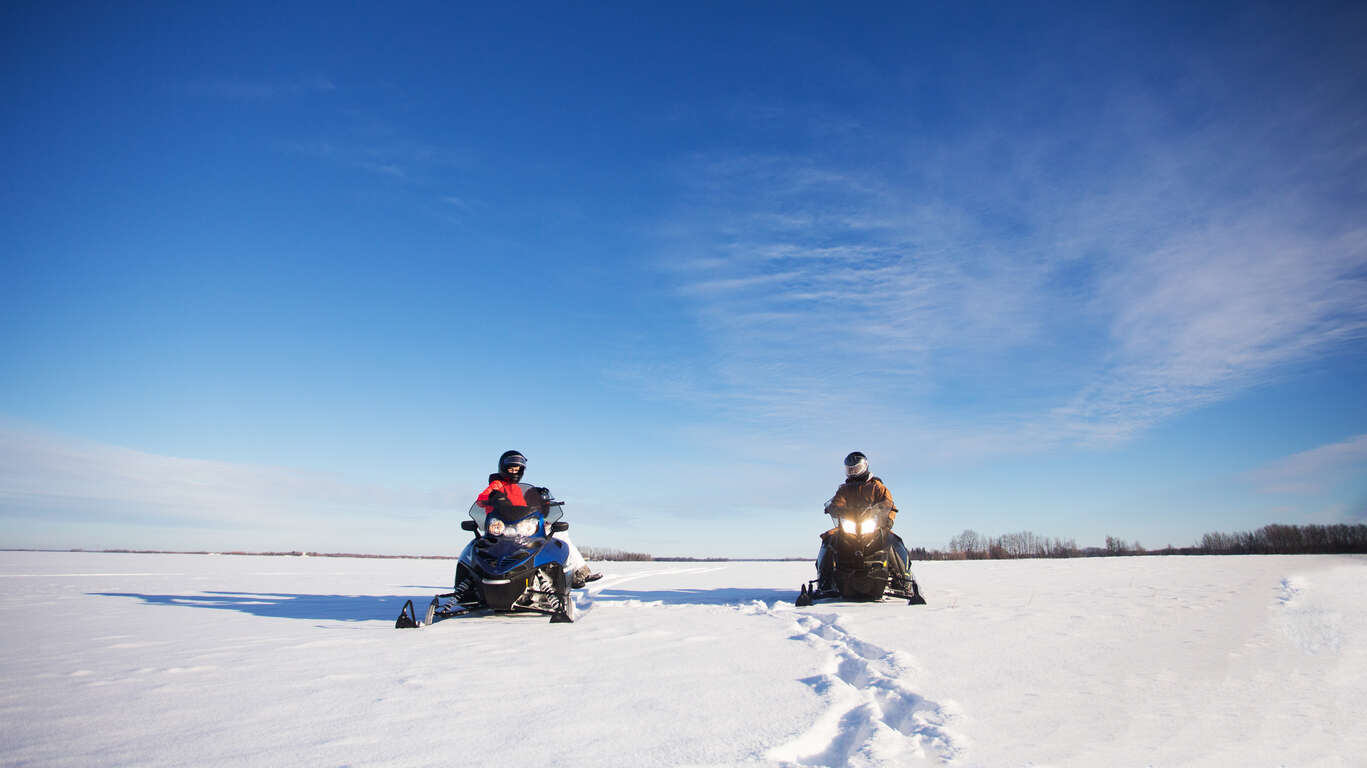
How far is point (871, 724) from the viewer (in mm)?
3227

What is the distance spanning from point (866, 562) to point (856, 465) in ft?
4.85

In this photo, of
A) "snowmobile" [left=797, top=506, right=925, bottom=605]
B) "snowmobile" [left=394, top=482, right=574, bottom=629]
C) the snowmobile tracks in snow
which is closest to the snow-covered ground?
the snowmobile tracks in snow

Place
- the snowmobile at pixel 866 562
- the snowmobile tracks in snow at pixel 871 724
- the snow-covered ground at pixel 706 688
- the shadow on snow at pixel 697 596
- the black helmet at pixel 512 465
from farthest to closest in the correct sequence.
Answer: the shadow on snow at pixel 697 596
the snowmobile at pixel 866 562
the black helmet at pixel 512 465
the snow-covered ground at pixel 706 688
the snowmobile tracks in snow at pixel 871 724

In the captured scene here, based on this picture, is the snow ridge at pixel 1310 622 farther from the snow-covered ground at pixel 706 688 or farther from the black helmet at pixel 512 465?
the black helmet at pixel 512 465

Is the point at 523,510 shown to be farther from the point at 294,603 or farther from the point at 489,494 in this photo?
the point at 294,603

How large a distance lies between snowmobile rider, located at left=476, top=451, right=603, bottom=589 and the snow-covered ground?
98cm

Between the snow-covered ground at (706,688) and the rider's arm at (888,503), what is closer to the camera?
the snow-covered ground at (706,688)

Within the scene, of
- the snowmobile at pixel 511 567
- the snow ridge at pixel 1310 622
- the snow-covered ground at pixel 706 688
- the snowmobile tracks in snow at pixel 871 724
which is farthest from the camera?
the snowmobile at pixel 511 567

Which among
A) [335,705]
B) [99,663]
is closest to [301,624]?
[99,663]

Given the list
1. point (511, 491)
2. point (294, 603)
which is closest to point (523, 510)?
point (511, 491)

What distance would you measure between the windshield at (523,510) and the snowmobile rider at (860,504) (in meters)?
4.03

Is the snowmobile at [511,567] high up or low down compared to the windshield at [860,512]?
down

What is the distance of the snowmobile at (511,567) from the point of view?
24.4 ft

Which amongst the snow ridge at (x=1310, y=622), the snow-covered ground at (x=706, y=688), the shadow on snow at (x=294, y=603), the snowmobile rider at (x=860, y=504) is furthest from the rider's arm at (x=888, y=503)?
the shadow on snow at (x=294, y=603)
